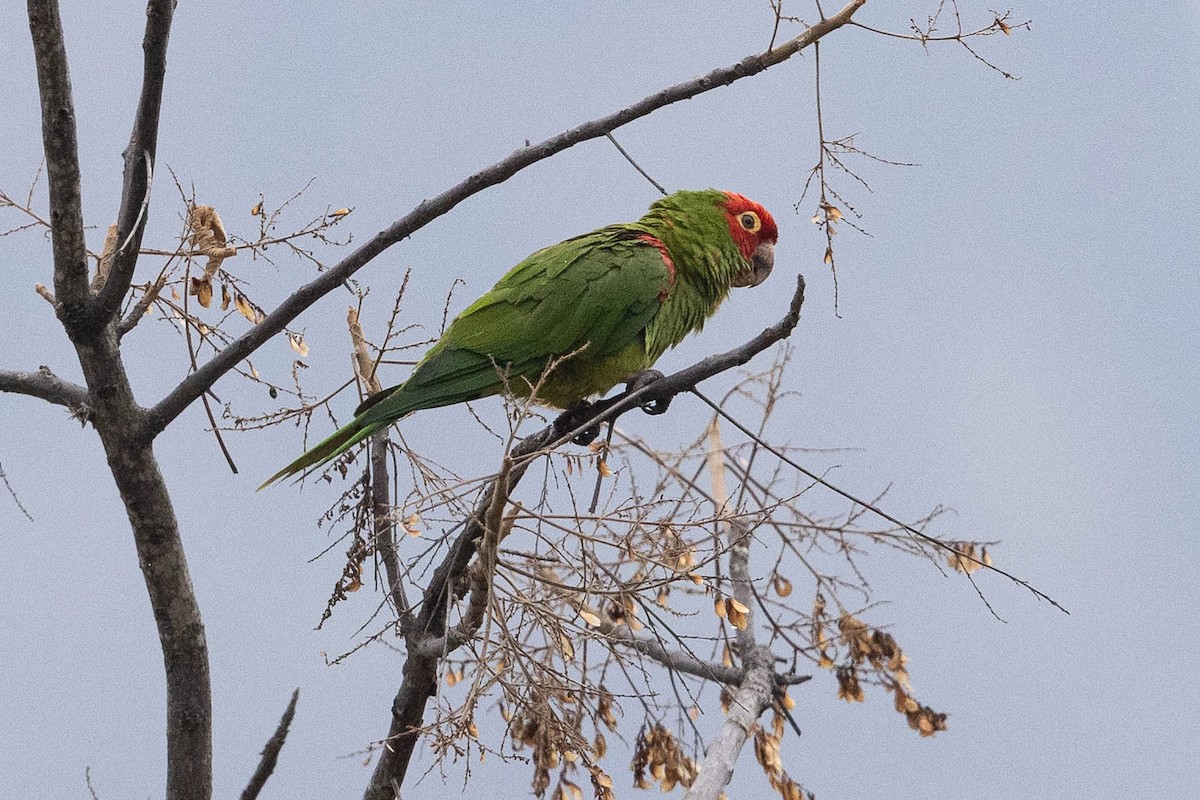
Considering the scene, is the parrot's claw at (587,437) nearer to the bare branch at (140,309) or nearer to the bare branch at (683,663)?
the bare branch at (683,663)

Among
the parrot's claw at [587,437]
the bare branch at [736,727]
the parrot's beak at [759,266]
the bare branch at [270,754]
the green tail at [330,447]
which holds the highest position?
the parrot's beak at [759,266]

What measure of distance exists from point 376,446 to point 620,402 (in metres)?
1.12

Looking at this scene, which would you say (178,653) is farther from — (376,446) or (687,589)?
(687,589)

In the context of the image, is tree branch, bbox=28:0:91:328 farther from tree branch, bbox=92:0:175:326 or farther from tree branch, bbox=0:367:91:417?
tree branch, bbox=0:367:91:417

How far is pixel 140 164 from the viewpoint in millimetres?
2879

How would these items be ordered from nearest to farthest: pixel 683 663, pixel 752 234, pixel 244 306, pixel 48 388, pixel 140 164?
1. pixel 140 164
2. pixel 48 388
3. pixel 244 306
4. pixel 683 663
5. pixel 752 234

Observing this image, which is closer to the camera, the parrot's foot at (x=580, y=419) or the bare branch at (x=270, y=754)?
the bare branch at (x=270, y=754)

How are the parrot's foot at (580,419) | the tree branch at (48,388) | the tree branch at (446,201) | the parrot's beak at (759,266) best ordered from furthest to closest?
the parrot's beak at (759,266) < the parrot's foot at (580,419) < the tree branch at (48,388) < the tree branch at (446,201)

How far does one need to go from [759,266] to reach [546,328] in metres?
1.15

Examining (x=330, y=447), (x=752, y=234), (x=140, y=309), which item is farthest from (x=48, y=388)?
(x=752, y=234)

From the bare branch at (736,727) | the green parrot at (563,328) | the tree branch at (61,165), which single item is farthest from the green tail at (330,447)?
the bare branch at (736,727)

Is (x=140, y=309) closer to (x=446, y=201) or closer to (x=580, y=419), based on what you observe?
(x=446, y=201)

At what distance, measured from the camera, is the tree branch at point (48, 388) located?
3266mm

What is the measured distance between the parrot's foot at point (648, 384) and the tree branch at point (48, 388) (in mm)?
1714
